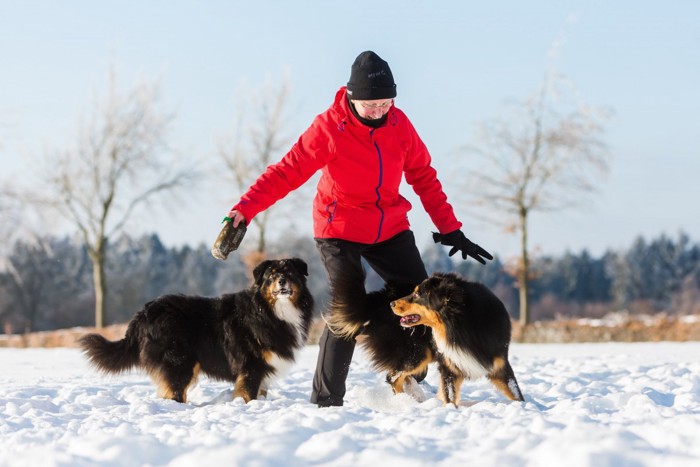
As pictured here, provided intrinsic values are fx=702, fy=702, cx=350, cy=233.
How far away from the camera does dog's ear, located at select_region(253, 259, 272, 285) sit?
529 cm

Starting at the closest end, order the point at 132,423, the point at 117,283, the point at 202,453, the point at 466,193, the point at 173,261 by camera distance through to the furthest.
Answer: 1. the point at 202,453
2. the point at 132,423
3. the point at 466,193
4. the point at 117,283
5. the point at 173,261

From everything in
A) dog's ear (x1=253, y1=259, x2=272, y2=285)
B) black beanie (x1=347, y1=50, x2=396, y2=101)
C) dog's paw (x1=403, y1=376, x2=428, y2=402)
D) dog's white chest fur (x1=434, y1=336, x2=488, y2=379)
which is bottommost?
dog's paw (x1=403, y1=376, x2=428, y2=402)

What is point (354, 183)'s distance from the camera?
4.58 metres

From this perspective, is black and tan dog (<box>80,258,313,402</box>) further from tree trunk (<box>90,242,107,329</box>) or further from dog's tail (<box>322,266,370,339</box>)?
tree trunk (<box>90,242,107,329</box>)

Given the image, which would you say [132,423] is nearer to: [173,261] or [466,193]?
[466,193]

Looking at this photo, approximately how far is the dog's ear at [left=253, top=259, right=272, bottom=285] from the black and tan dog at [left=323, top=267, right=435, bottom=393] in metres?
0.73

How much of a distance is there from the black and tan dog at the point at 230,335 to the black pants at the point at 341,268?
0.52 metres

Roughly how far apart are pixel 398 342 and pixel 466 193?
544 inches

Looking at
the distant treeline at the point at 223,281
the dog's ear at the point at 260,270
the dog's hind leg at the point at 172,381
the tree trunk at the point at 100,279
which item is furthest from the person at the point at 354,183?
the distant treeline at the point at 223,281

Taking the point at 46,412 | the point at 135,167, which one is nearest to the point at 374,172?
the point at 46,412

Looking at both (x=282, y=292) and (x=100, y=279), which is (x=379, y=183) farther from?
(x=100, y=279)

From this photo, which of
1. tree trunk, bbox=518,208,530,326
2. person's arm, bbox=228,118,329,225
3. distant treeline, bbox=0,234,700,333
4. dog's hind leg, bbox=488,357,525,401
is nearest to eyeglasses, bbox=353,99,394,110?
person's arm, bbox=228,118,329,225

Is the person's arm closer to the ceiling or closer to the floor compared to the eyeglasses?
closer to the floor

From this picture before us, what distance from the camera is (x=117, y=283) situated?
152 feet
